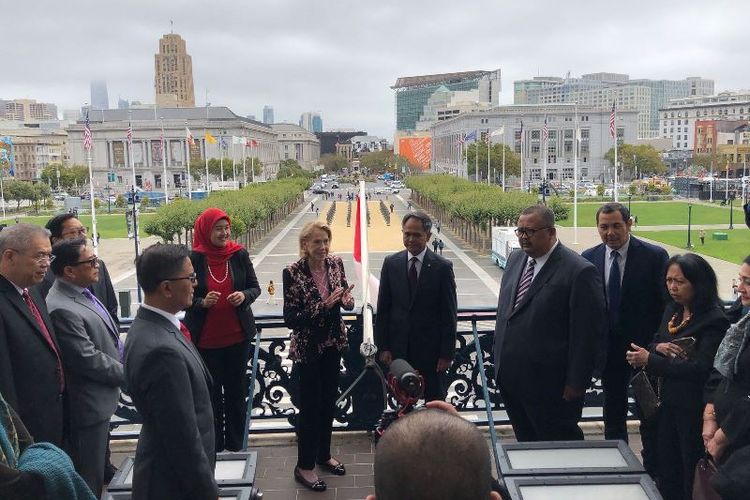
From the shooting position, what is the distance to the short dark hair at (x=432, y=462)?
5.76ft

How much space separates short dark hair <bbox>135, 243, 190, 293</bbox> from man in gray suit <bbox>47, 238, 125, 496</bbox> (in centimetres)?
119

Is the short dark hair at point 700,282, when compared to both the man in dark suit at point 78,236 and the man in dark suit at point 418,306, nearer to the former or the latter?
the man in dark suit at point 418,306

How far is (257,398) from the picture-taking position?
20.8ft

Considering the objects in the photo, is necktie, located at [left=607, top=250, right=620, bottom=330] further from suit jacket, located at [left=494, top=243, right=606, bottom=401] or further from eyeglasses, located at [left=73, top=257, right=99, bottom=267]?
eyeglasses, located at [left=73, top=257, right=99, bottom=267]

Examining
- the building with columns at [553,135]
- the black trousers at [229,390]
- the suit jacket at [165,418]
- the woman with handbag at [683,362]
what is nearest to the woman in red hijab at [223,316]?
the black trousers at [229,390]

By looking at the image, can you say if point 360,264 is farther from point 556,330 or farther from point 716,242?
point 716,242

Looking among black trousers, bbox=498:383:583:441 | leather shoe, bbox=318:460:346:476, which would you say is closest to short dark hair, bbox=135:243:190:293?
black trousers, bbox=498:383:583:441

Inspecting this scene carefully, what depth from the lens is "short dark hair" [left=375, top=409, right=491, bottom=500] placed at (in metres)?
1.76

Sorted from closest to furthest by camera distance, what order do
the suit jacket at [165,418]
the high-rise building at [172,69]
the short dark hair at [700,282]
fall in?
the suit jacket at [165,418] → the short dark hair at [700,282] → the high-rise building at [172,69]

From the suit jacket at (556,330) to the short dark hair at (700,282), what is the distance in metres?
0.56

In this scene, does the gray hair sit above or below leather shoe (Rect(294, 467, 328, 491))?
above

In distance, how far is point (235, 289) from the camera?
5.58 meters

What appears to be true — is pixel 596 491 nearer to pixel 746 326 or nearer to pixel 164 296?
pixel 746 326

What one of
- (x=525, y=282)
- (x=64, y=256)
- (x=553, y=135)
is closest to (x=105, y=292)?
(x=64, y=256)
